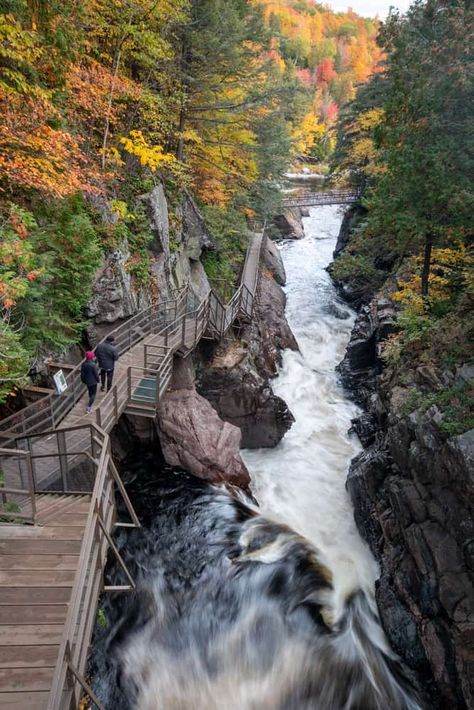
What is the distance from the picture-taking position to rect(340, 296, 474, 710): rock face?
25.5 ft

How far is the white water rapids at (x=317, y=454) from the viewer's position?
36.4ft

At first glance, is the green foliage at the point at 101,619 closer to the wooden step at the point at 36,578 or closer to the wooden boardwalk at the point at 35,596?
the wooden boardwalk at the point at 35,596

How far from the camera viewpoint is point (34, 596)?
502 cm

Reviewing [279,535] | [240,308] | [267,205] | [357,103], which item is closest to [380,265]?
[267,205]

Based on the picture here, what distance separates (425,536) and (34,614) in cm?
777

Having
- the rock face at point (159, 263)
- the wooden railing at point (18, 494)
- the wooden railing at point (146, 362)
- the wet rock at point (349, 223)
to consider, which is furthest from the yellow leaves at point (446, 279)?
the wet rock at point (349, 223)

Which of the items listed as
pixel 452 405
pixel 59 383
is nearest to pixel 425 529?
pixel 452 405

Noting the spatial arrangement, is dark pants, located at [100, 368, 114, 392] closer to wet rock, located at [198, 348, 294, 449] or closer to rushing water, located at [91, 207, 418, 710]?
rushing water, located at [91, 207, 418, 710]

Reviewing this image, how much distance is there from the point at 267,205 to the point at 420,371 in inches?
643

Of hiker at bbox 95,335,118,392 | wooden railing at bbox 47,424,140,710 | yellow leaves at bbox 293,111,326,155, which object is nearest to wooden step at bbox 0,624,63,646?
wooden railing at bbox 47,424,140,710

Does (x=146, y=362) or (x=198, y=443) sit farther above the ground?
(x=146, y=362)

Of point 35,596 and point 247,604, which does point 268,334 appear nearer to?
point 247,604

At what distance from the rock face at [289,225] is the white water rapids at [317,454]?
49.4ft

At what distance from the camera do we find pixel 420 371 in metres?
11.9
